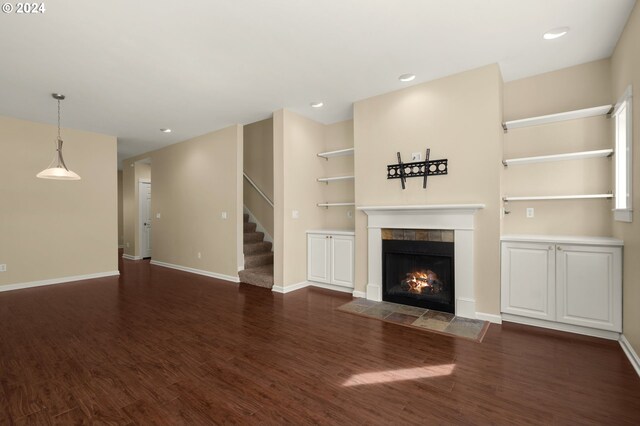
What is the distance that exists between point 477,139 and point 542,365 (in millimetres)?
2269

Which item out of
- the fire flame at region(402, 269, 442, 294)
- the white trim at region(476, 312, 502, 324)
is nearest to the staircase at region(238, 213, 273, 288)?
the fire flame at region(402, 269, 442, 294)

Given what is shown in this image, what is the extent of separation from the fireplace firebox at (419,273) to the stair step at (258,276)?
1.95m

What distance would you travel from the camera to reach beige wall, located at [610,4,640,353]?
232 cm

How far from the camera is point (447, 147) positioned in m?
3.55

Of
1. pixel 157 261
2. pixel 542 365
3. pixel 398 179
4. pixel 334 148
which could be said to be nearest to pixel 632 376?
pixel 542 365

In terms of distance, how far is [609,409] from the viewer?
1.85 meters

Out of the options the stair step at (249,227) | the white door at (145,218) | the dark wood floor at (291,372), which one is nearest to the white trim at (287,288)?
the dark wood floor at (291,372)

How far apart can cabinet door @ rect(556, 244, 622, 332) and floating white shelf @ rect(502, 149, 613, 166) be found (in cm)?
97

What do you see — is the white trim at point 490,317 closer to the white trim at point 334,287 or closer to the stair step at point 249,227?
the white trim at point 334,287

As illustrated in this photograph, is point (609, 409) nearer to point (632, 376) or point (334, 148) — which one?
point (632, 376)

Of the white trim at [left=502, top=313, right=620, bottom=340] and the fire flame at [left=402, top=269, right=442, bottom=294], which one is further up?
the fire flame at [left=402, top=269, right=442, bottom=294]

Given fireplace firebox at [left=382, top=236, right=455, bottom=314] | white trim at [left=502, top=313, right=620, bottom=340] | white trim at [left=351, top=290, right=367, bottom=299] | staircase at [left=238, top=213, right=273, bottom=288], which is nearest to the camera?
white trim at [left=502, top=313, right=620, bottom=340]

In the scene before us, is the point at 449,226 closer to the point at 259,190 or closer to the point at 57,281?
the point at 259,190

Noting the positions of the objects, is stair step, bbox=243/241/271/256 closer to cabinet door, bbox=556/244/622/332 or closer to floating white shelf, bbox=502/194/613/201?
floating white shelf, bbox=502/194/613/201
